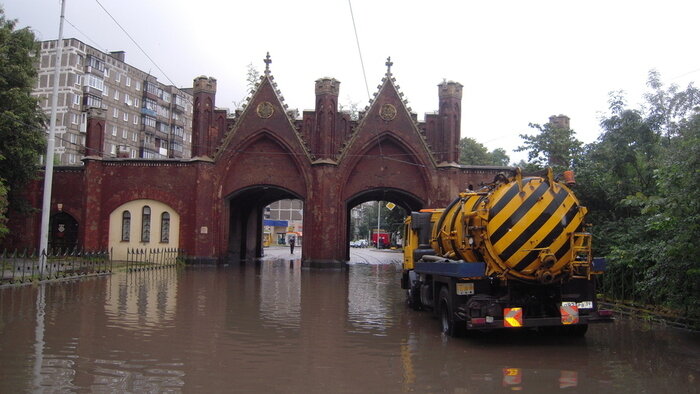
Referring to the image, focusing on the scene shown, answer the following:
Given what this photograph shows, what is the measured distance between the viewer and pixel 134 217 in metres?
31.9

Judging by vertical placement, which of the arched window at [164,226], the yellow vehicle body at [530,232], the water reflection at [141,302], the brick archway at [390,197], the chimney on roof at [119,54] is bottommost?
the water reflection at [141,302]

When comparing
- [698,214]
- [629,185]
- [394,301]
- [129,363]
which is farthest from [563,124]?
[129,363]

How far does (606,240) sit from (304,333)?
9284 millimetres

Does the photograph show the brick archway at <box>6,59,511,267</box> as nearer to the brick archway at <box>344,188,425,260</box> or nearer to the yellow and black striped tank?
the brick archway at <box>344,188,425,260</box>

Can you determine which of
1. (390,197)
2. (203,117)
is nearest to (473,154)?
(390,197)

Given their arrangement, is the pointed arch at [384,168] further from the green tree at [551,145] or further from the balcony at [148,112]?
the balcony at [148,112]

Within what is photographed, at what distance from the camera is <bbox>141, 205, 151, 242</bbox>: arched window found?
3188 cm

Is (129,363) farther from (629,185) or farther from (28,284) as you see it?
(629,185)

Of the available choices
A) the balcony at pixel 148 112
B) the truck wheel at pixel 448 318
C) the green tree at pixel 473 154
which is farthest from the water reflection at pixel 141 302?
the balcony at pixel 148 112

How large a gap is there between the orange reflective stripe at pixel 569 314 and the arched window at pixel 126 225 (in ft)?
90.3

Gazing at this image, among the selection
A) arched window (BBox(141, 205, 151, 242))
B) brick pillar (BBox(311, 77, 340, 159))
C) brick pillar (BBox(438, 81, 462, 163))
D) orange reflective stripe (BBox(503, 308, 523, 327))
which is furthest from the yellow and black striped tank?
arched window (BBox(141, 205, 151, 242))

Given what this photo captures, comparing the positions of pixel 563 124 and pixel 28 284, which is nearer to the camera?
pixel 28 284

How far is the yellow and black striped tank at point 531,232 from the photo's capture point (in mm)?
9266

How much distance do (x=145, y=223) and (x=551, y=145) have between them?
70.5 ft
